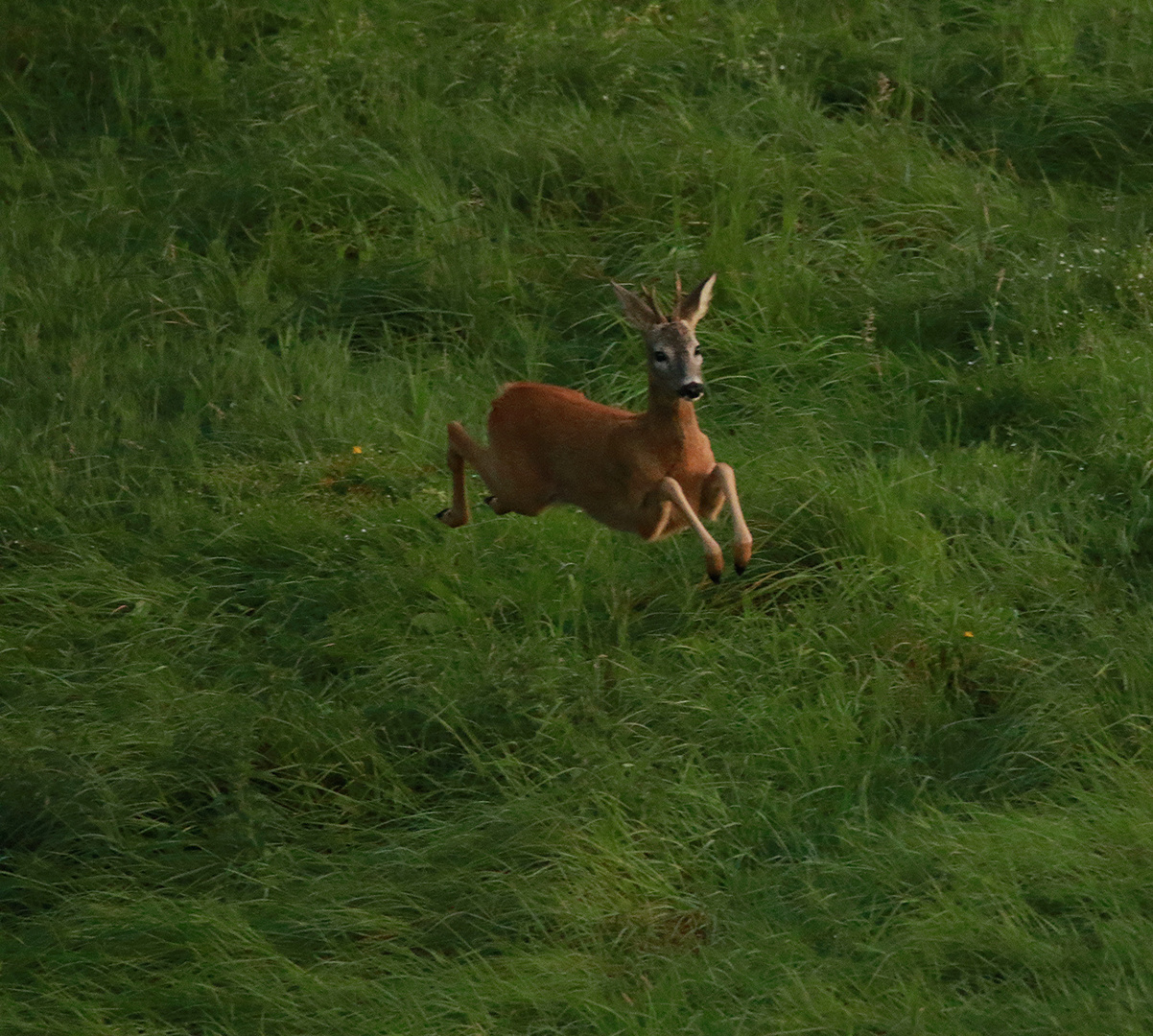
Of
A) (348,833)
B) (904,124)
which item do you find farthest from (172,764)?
(904,124)

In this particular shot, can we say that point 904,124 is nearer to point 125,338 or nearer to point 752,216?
point 752,216

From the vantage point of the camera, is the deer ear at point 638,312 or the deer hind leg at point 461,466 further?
the deer hind leg at point 461,466

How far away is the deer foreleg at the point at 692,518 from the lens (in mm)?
5551

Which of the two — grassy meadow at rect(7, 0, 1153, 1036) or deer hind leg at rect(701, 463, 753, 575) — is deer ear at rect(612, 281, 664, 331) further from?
grassy meadow at rect(7, 0, 1153, 1036)

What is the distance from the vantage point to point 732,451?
789 cm

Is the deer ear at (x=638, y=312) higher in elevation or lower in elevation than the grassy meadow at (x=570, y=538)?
higher

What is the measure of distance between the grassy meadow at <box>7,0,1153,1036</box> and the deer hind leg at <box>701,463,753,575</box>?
29.1 inches

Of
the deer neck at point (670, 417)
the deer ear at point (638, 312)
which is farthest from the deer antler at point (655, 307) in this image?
the deer neck at point (670, 417)

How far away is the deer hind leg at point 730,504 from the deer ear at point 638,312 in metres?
0.44

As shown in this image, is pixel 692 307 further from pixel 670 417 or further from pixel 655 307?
pixel 670 417

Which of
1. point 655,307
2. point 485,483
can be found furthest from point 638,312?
point 485,483

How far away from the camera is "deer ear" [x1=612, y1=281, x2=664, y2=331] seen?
5.89m

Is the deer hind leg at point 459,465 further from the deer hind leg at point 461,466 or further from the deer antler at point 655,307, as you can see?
the deer antler at point 655,307

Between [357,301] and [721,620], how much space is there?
3065mm
